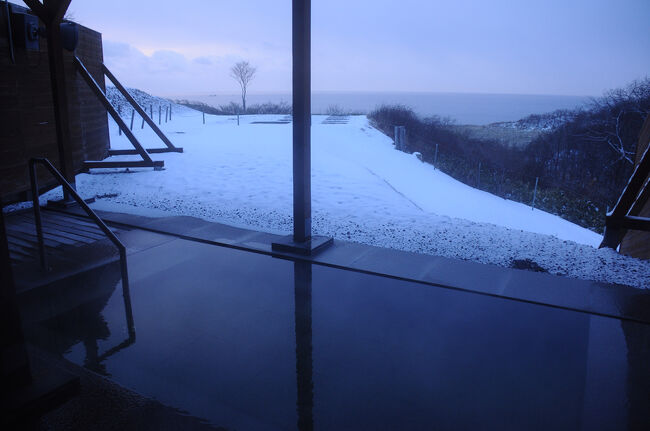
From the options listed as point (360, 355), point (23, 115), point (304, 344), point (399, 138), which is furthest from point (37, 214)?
point (399, 138)

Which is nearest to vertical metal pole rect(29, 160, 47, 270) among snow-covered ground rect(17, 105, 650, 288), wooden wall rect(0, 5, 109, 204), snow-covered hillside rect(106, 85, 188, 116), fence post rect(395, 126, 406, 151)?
snow-covered ground rect(17, 105, 650, 288)

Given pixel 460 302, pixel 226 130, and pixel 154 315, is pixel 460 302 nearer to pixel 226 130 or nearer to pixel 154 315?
pixel 154 315

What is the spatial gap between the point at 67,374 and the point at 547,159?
67.4ft

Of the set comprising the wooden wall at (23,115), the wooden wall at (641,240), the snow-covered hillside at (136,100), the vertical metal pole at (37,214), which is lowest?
the wooden wall at (641,240)

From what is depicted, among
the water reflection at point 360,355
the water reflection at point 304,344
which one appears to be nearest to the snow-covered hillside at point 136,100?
the water reflection at point 304,344

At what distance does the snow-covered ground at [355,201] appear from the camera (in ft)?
16.3

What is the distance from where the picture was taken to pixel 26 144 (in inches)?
266

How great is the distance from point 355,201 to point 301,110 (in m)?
3.45

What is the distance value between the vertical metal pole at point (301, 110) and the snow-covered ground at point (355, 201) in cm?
113

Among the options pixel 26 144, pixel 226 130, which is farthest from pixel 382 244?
pixel 226 130

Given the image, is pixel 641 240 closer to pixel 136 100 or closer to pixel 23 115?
pixel 23 115

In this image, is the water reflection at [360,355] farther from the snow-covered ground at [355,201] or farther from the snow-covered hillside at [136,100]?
the snow-covered hillside at [136,100]

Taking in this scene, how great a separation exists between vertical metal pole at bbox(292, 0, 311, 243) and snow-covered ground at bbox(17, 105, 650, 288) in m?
1.13

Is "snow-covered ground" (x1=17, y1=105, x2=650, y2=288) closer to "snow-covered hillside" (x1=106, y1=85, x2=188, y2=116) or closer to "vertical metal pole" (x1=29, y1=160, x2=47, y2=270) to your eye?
"vertical metal pole" (x1=29, y1=160, x2=47, y2=270)
